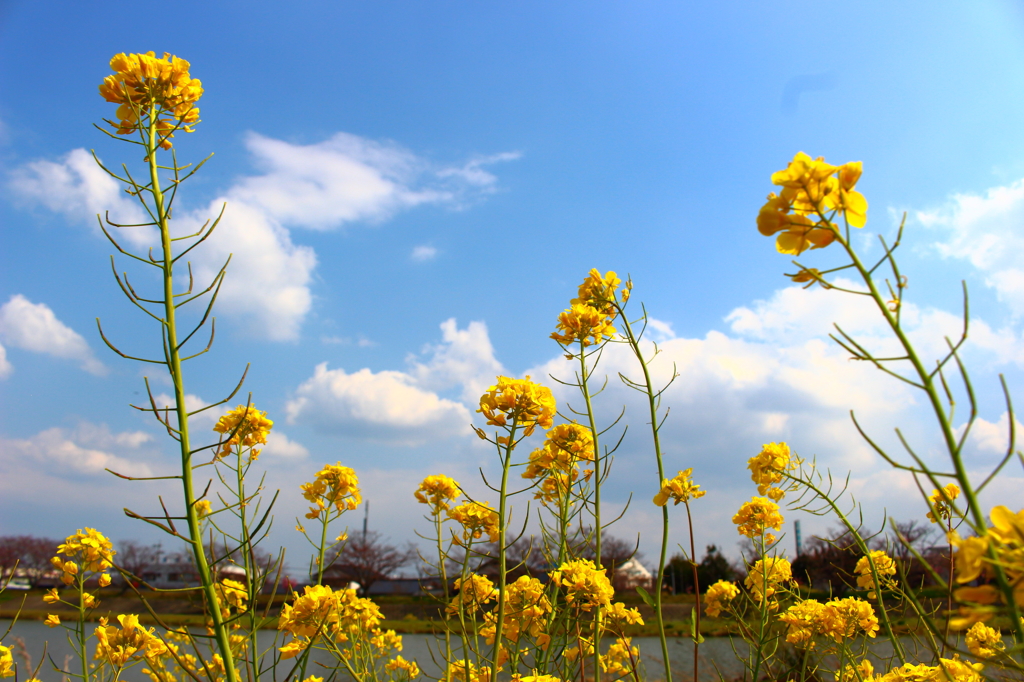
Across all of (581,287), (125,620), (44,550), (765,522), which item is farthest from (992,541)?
(44,550)

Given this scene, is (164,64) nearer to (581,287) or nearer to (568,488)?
(581,287)

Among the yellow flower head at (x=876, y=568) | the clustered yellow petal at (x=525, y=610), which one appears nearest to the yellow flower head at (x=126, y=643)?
the clustered yellow petal at (x=525, y=610)

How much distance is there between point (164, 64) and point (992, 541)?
2.10m

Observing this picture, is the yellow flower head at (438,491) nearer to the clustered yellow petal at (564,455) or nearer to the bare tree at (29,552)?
the clustered yellow petal at (564,455)

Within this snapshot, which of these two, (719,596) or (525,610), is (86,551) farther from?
(719,596)

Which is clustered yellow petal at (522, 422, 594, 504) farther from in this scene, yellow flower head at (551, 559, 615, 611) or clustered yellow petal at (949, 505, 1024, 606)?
clustered yellow petal at (949, 505, 1024, 606)

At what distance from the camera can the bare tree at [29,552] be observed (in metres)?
39.5

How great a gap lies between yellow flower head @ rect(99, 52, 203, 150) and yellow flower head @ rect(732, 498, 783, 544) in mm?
3055

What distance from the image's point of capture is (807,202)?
0.91 metres

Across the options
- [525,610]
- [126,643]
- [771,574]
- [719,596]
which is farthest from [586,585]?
[126,643]

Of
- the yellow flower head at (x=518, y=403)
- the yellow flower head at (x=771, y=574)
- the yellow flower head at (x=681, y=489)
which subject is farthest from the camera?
the yellow flower head at (x=771, y=574)

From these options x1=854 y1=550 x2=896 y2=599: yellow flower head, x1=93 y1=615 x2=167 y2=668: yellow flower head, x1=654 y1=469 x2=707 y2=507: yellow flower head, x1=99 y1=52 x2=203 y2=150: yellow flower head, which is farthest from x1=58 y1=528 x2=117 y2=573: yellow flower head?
x1=854 y1=550 x2=896 y2=599: yellow flower head

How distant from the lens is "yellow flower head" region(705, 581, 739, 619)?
3531 mm

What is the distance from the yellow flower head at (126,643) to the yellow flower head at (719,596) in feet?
10.6
